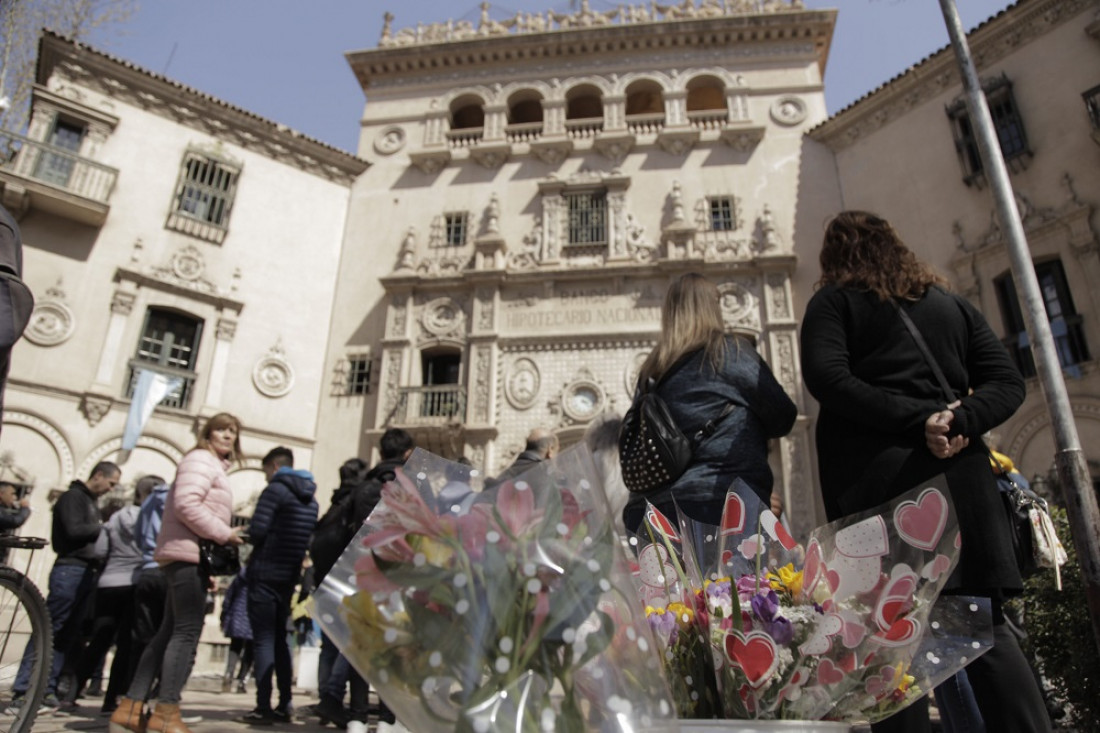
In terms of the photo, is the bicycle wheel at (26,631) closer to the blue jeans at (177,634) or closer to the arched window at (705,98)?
the blue jeans at (177,634)

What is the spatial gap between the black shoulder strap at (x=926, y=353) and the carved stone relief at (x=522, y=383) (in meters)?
12.0

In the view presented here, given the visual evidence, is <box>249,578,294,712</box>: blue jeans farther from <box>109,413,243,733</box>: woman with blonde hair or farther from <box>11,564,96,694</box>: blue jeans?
<box>11,564,96,694</box>: blue jeans

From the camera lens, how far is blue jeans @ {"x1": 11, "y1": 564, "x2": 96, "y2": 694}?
5.41 meters

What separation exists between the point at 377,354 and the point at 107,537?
9677 mm

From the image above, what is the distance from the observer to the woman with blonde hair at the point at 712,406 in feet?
9.00

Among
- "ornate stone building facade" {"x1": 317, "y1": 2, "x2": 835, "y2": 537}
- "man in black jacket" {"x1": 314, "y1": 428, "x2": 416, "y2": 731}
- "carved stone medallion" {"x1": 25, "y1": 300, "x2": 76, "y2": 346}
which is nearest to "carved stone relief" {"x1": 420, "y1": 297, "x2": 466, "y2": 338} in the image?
"ornate stone building facade" {"x1": 317, "y1": 2, "x2": 835, "y2": 537}

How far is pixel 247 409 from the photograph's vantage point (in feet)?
46.9

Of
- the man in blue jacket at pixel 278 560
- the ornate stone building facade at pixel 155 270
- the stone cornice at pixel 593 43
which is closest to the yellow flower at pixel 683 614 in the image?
the man in blue jacket at pixel 278 560

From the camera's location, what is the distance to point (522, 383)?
47.9 feet

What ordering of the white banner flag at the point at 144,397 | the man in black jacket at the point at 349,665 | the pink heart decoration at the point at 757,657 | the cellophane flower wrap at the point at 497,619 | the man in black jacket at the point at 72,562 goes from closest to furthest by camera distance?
1. the cellophane flower wrap at the point at 497,619
2. the pink heart decoration at the point at 757,657
3. the man in black jacket at the point at 349,665
4. the man in black jacket at the point at 72,562
5. the white banner flag at the point at 144,397

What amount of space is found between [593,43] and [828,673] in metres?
18.8

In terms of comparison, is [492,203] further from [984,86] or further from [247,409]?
[984,86]

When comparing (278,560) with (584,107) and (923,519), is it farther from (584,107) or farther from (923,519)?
(584,107)

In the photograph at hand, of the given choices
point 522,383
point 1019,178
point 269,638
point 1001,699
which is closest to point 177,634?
point 269,638
